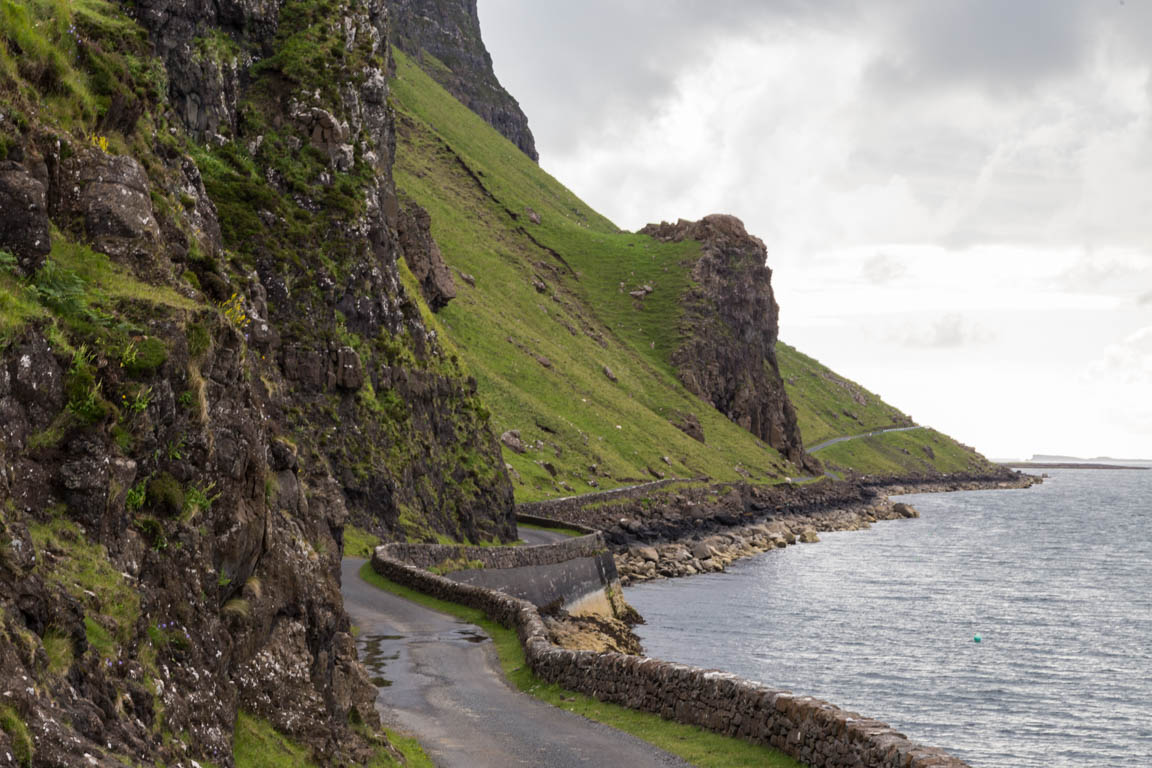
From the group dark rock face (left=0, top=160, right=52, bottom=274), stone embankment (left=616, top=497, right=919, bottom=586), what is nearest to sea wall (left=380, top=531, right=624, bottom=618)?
stone embankment (left=616, top=497, right=919, bottom=586)

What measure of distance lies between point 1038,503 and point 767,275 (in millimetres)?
66659

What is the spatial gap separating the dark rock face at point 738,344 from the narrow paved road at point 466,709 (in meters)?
144

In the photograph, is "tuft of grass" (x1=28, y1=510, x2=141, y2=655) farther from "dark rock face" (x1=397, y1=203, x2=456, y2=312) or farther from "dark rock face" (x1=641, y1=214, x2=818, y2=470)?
"dark rock face" (x1=641, y1=214, x2=818, y2=470)

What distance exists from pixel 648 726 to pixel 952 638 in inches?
Result: 1585

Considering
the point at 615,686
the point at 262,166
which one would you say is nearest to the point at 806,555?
the point at 262,166

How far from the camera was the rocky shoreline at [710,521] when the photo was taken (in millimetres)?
85250

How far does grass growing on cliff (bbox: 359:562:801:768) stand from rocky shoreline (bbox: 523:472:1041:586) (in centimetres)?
4588

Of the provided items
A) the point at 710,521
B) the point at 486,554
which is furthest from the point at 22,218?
the point at 710,521

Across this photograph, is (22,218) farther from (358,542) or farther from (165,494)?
(358,542)

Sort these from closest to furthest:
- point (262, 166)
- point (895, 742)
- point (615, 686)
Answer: point (895, 742) < point (615, 686) < point (262, 166)

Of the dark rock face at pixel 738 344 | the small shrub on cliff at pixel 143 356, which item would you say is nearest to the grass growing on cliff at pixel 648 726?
Result: the small shrub on cliff at pixel 143 356

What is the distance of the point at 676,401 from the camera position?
16525cm

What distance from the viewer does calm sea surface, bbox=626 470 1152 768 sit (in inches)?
1553

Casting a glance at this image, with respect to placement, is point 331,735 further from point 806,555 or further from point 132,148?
point 806,555
